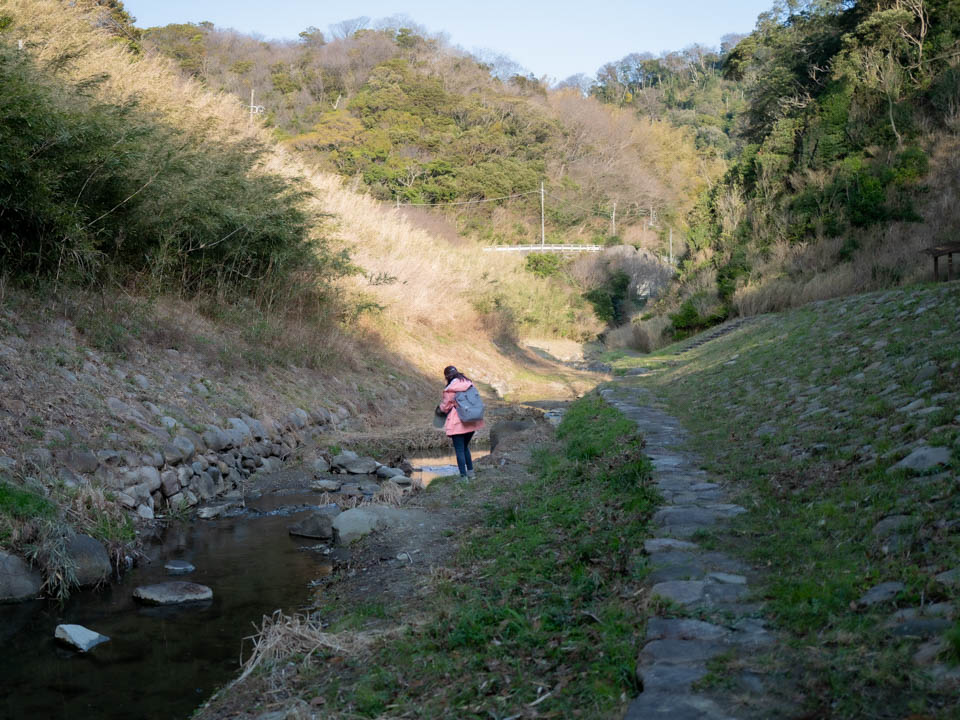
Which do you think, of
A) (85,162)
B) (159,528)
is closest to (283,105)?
(85,162)

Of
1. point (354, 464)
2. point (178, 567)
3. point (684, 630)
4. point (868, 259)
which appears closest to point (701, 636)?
point (684, 630)

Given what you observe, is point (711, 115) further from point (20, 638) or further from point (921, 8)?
point (20, 638)

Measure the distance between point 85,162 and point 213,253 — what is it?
4372 millimetres

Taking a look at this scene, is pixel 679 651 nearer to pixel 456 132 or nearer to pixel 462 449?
pixel 462 449

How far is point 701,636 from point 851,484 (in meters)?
2.24

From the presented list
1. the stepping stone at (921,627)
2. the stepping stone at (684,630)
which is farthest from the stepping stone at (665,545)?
the stepping stone at (921,627)

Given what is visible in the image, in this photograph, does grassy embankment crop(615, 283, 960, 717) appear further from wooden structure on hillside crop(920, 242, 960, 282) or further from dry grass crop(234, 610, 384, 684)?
dry grass crop(234, 610, 384, 684)

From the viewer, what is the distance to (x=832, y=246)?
69.4ft

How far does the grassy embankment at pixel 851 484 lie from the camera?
2.95 m

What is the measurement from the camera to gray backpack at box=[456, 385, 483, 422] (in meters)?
9.77

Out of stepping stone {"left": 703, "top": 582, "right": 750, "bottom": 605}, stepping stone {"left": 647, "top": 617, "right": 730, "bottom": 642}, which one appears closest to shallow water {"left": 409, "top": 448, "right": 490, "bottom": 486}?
stepping stone {"left": 703, "top": 582, "right": 750, "bottom": 605}

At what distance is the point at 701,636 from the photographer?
348 centimetres

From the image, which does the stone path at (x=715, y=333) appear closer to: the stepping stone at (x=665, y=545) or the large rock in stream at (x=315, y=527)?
the large rock in stream at (x=315, y=527)

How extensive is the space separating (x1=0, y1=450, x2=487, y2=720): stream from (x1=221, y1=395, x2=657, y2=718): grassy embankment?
0.65 meters
